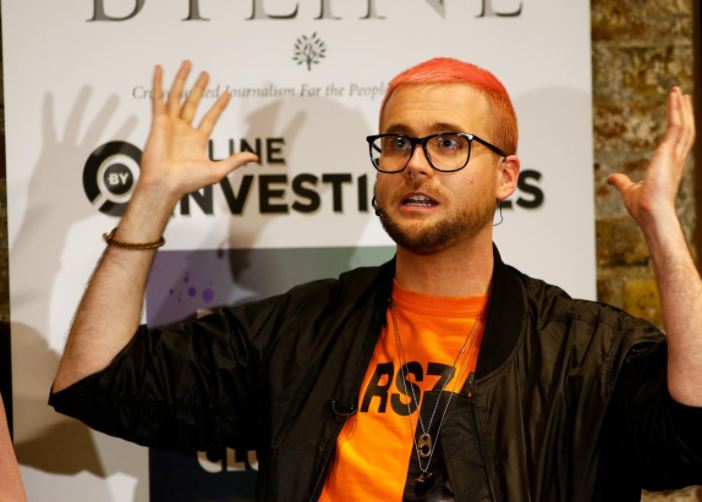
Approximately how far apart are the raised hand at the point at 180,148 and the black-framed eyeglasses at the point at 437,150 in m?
0.34

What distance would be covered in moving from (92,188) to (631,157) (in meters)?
1.44

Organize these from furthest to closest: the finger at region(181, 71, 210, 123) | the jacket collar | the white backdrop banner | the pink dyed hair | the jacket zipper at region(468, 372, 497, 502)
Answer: the white backdrop banner < the finger at region(181, 71, 210, 123) < the pink dyed hair < the jacket collar < the jacket zipper at region(468, 372, 497, 502)

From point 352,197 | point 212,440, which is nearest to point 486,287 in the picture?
point 352,197

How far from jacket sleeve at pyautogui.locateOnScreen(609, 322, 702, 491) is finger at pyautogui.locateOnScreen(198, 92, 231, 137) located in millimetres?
1017

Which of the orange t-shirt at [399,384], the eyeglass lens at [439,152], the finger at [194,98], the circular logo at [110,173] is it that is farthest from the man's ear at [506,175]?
the circular logo at [110,173]

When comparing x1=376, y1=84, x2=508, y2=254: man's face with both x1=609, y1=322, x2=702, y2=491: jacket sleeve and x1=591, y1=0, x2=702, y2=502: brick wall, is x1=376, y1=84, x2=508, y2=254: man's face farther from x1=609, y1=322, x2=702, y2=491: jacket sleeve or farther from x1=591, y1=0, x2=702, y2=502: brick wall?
x1=591, y1=0, x2=702, y2=502: brick wall

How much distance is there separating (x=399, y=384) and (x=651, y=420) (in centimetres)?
50

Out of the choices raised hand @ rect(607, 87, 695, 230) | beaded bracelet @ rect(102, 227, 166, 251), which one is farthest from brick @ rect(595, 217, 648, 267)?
beaded bracelet @ rect(102, 227, 166, 251)

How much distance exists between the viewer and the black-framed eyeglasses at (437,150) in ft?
6.23

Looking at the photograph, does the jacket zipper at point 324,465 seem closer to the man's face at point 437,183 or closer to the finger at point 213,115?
the man's face at point 437,183

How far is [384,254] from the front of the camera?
2314 millimetres

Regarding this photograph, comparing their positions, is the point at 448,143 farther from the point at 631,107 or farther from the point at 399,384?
the point at 631,107

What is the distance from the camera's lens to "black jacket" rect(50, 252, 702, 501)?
1.75 m

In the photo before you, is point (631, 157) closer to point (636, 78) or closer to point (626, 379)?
point (636, 78)
